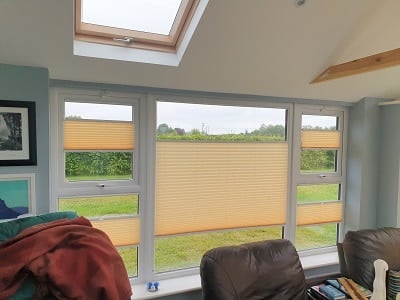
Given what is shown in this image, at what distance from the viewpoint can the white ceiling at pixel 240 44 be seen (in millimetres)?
1805

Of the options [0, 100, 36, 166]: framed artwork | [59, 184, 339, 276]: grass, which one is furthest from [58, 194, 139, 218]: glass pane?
[0, 100, 36, 166]: framed artwork

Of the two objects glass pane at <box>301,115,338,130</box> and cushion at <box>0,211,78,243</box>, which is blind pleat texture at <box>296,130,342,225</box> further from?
cushion at <box>0,211,78,243</box>

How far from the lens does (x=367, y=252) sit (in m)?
2.42

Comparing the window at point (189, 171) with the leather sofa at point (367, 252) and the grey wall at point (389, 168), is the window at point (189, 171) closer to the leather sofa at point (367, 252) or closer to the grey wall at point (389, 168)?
the grey wall at point (389, 168)

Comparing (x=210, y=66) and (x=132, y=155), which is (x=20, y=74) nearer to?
(x=132, y=155)

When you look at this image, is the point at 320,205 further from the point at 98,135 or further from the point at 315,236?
the point at 98,135

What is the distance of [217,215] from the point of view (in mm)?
2932

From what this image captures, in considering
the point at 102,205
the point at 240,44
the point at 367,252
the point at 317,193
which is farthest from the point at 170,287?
the point at 240,44

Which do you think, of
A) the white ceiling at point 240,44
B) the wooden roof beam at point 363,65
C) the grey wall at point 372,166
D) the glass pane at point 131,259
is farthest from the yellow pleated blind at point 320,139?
the glass pane at point 131,259

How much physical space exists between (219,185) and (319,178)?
129 centimetres

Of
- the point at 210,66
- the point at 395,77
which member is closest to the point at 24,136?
the point at 210,66

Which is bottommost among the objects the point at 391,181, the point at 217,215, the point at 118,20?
the point at 217,215

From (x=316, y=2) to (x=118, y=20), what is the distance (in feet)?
4.49

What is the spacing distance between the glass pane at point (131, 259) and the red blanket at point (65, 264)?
45.7 inches
